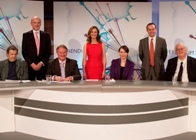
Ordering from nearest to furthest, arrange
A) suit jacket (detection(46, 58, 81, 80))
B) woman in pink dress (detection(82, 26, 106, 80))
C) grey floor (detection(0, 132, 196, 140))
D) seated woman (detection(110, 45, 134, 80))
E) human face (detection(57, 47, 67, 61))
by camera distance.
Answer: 1. grey floor (detection(0, 132, 196, 140))
2. human face (detection(57, 47, 67, 61))
3. suit jacket (detection(46, 58, 81, 80))
4. seated woman (detection(110, 45, 134, 80))
5. woman in pink dress (detection(82, 26, 106, 80))

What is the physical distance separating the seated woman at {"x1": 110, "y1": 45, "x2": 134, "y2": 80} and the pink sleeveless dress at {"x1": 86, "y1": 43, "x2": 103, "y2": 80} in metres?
0.28

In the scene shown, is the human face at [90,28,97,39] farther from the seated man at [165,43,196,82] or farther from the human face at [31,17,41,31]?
the seated man at [165,43,196,82]

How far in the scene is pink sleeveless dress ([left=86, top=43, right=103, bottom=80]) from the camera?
488cm

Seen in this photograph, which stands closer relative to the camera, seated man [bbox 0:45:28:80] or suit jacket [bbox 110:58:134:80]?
seated man [bbox 0:45:28:80]

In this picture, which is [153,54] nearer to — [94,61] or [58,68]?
[94,61]

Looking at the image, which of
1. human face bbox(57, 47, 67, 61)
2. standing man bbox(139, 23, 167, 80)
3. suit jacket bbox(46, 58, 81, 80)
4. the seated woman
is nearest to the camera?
human face bbox(57, 47, 67, 61)

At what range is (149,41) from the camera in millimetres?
4992

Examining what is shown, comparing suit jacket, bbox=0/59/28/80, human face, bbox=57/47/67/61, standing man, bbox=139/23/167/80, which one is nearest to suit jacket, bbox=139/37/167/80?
standing man, bbox=139/23/167/80

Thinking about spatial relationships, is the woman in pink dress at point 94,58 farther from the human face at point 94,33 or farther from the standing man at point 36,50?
the standing man at point 36,50

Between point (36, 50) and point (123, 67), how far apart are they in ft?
4.72

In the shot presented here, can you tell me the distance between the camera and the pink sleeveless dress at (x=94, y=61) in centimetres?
488

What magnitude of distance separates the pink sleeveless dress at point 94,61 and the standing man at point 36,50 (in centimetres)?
71

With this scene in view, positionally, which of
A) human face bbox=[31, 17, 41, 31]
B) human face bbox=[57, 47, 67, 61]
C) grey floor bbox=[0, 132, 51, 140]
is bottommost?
grey floor bbox=[0, 132, 51, 140]

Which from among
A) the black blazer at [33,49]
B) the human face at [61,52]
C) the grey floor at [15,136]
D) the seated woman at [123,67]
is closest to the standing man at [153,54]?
the seated woman at [123,67]
